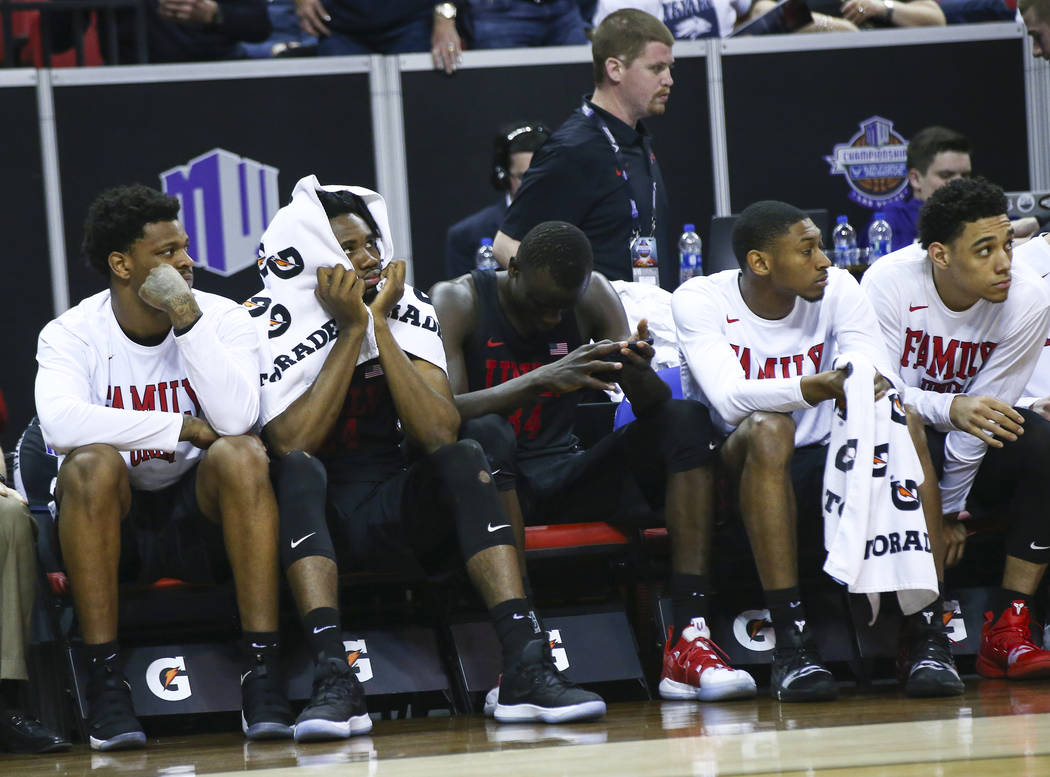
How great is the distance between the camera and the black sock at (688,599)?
3.59 m

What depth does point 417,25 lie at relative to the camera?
5691 millimetres

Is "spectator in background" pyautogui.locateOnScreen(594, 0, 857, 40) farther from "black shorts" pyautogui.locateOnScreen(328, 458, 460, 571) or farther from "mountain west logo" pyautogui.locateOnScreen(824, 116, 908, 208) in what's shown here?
"black shorts" pyautogui.locateOnScreen(328, 458, 460, 571)

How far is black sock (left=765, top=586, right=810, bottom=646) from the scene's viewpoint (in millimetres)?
3447

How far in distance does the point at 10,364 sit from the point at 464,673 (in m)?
2.59

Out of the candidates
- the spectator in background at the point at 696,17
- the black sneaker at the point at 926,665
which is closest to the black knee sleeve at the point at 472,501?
the black sneaker at the point at 926,665

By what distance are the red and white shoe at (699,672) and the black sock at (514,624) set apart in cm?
44

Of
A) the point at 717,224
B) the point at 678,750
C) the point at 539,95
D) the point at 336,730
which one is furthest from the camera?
the point at 539,95

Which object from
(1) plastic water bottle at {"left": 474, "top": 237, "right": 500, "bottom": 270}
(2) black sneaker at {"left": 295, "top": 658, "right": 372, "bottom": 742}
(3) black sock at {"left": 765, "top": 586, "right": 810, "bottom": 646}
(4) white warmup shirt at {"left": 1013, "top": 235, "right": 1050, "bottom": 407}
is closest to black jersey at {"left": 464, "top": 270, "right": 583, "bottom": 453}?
(3) black sock at {"left": 765, "top": 586, "right": 810, "bottom": 646}

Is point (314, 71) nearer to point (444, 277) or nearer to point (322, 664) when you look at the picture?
point (444, 277)

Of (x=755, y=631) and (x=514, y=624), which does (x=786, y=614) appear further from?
(x=514, y=624)

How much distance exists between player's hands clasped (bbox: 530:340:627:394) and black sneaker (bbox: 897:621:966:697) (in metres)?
0.98

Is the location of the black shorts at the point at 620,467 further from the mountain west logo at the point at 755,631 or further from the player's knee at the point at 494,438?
the mountain west logo at the point at 755,631

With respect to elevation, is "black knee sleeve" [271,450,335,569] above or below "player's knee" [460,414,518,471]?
below

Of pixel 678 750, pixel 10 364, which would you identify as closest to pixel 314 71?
pixel 10 364
